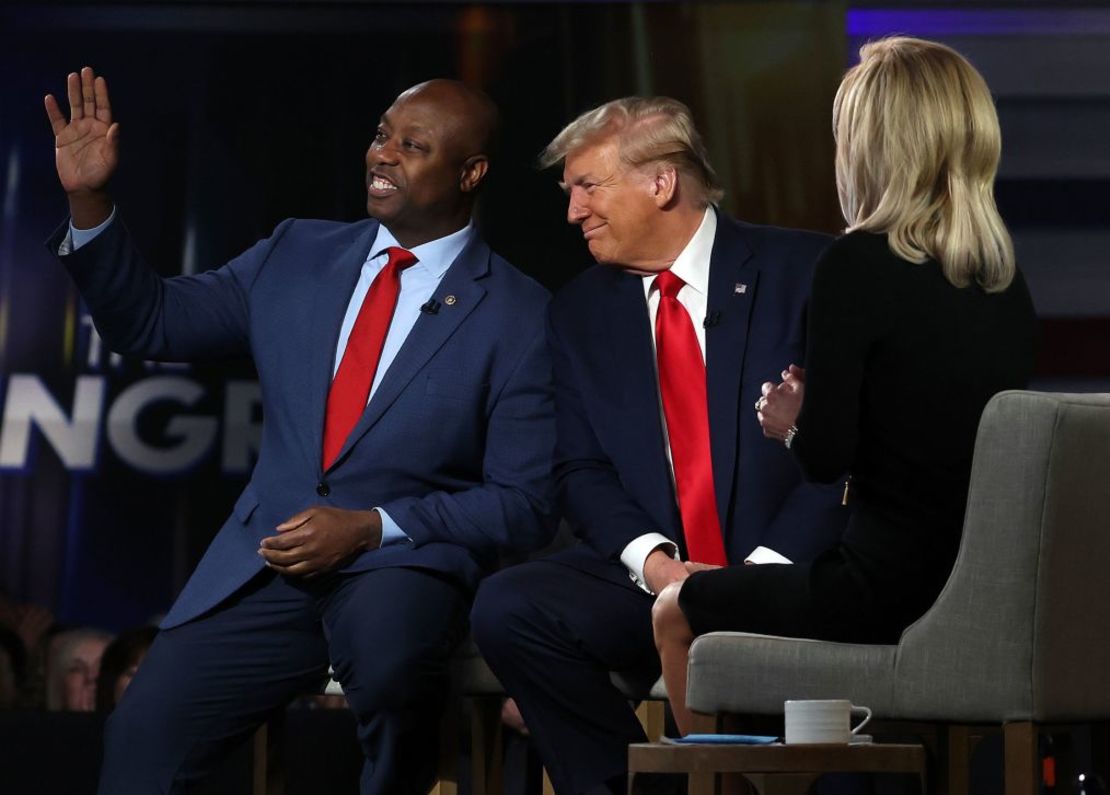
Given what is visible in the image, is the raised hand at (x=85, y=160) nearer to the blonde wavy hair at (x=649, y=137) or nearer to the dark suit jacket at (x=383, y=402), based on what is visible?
the dark suit jacket at (x=383, y=402)

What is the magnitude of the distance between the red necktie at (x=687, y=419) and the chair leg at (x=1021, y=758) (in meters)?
0.75

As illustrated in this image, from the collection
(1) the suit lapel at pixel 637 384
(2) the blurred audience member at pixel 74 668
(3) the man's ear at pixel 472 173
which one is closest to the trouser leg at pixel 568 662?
(1) the suit lapel at pixel 637 384

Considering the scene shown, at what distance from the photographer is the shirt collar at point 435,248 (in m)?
3.38

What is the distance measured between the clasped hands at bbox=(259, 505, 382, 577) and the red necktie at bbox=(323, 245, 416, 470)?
0.62 ft

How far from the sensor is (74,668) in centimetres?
486

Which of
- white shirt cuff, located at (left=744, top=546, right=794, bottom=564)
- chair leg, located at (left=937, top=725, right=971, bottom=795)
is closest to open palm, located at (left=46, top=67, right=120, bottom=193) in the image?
white shirt cuff, located at (left=744, top=546, right=794, bottom=564)

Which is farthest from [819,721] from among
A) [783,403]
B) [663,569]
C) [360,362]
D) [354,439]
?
[360,362]

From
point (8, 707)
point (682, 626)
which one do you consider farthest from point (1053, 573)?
point (8, 707)

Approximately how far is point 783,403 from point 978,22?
3.03m

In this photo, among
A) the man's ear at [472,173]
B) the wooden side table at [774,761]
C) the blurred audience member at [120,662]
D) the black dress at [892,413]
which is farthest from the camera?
the blurred audience member at [120,662]

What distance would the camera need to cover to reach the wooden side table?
2043mm

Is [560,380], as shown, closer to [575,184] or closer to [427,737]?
[575,184]

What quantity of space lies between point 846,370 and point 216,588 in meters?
1.32

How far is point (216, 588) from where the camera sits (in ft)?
10.2
